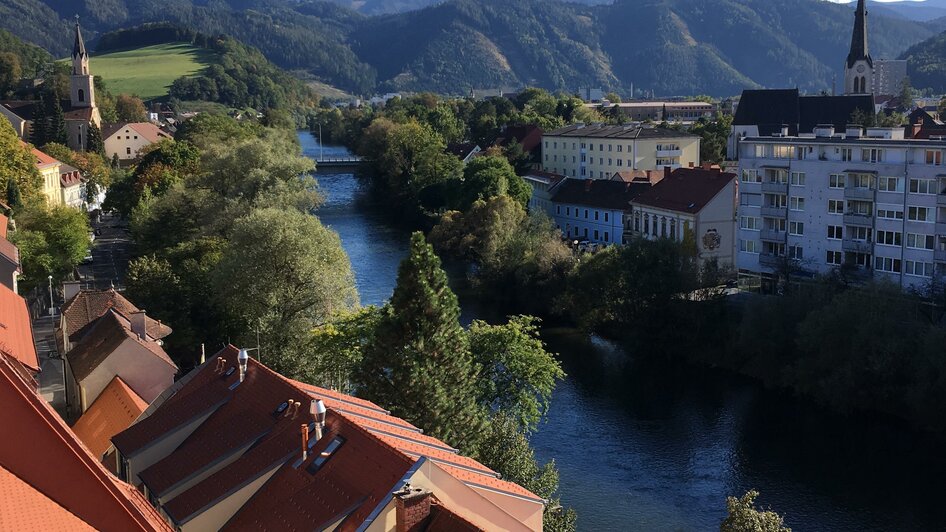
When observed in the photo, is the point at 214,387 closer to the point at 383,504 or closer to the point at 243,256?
the point at 383,504

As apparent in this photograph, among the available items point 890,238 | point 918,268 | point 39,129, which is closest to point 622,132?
point 890,238

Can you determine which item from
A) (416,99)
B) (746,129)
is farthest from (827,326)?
(416,99)

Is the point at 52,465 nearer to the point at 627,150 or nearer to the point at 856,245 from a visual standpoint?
the point at 856,245

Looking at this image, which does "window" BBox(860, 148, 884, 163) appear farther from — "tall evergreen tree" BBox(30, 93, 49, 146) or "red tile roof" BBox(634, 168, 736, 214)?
"tall evergreen tree" BBox(30, 93, 49, 146)

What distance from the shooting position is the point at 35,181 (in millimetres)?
59938

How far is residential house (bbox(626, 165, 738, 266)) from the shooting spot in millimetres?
56000

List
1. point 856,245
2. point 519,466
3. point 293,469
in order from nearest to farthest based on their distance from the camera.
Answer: point 293,469 < point 519,466 < point 856,245

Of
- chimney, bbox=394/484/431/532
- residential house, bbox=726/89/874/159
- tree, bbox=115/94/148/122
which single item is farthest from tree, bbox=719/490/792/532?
tree, bbox=115/94/148/122

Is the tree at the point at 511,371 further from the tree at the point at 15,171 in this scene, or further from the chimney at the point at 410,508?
the tree at the point at 15,171

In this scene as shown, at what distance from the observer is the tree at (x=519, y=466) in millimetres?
24297

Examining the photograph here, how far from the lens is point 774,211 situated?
50.6 meters

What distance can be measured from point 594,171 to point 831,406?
49668 mm

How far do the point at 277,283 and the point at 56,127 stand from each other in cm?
7062

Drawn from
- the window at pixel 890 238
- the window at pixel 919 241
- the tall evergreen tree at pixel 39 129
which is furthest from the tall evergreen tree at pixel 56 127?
the window at pixel 919 241
